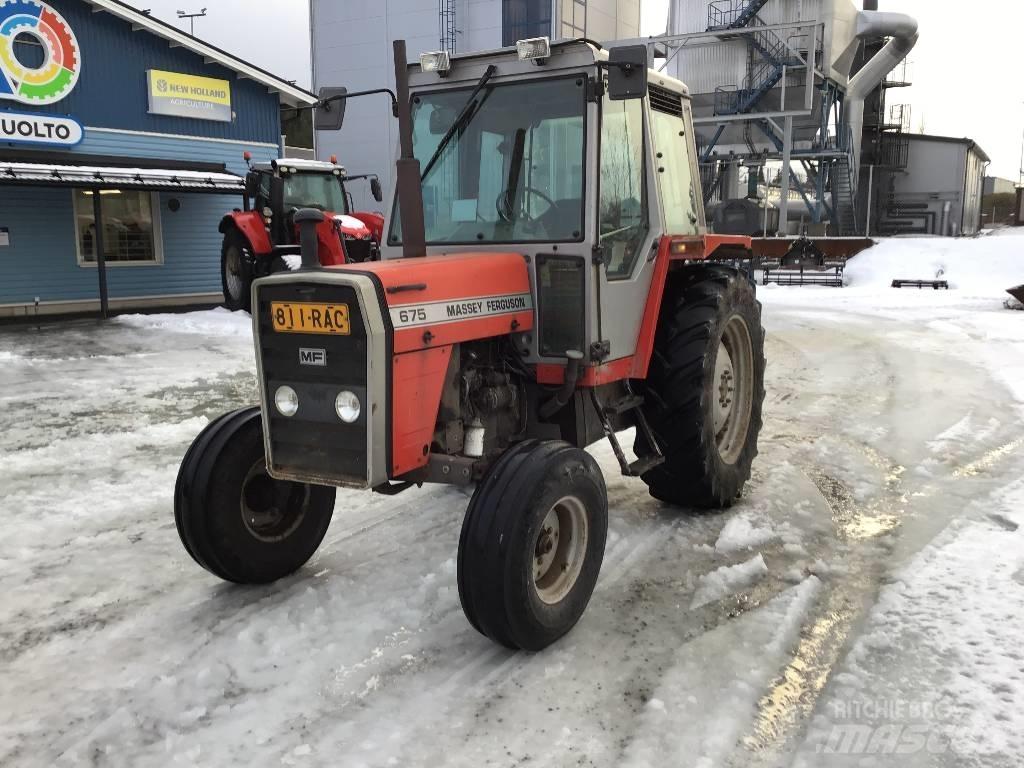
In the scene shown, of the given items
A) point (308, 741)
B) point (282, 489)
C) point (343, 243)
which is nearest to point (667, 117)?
point (282, 489)

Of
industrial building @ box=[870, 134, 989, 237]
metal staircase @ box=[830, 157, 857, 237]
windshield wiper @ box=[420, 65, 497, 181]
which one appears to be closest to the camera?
windshield wiper @ box=[420, 65, 497, 181]

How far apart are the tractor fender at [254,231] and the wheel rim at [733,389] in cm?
983

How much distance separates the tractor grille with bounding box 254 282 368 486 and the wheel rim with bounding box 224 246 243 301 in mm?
11438

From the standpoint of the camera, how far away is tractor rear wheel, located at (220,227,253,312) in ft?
44.8

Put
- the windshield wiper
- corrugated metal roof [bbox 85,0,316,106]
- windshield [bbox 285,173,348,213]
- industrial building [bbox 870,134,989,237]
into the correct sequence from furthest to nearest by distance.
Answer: industrial building [bbox 870,134,989,237], corrugated metal roof [bbox 85,0,316,106], windshield [bbox 285,173,348,213], the windshield wiper

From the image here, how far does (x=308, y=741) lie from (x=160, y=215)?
51.2 feet

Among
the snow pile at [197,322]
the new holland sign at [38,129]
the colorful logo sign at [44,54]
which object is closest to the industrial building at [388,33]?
the colorful logo sign at [44,54]

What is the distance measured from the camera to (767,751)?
267 centimetres

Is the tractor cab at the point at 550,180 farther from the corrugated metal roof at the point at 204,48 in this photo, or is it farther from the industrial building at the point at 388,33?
the industrial building at the point at 388,33

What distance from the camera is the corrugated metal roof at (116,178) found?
12.9 m

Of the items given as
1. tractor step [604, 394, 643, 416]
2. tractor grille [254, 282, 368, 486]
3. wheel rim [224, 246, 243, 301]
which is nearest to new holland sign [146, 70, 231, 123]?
wheel rim [224, 246, 243, 301]

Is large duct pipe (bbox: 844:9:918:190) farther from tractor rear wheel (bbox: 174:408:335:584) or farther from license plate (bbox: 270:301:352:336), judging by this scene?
license plate (bbox: 270:301:352:336)

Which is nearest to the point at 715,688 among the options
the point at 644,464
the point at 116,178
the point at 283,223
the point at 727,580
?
the point at 727,580

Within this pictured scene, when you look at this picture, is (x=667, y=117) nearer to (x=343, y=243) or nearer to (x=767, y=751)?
(x=767, y=751)
